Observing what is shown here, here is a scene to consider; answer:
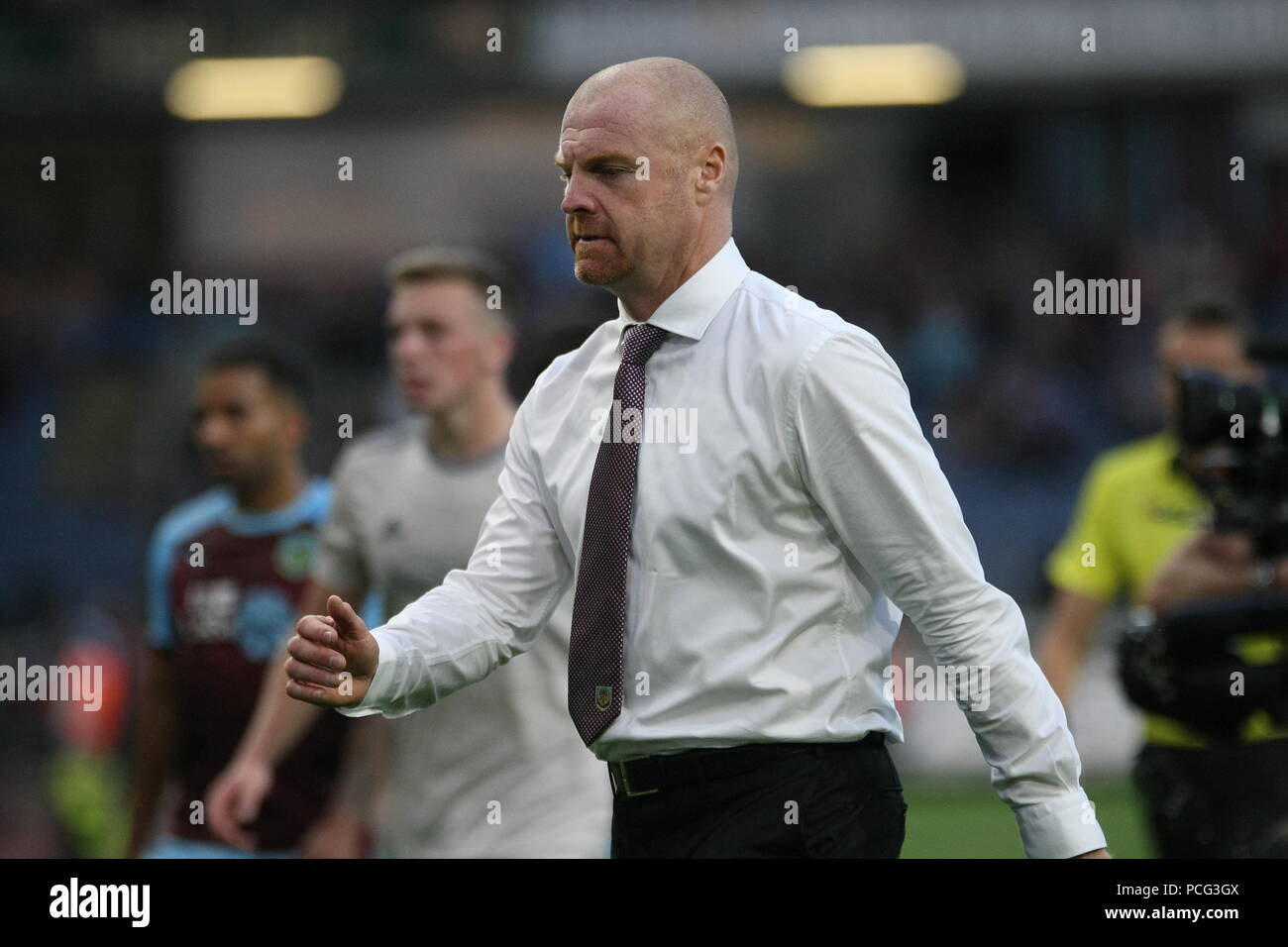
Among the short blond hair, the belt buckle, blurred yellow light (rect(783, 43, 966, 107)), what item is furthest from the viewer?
blurred yellow light (rect(783, 43, 966, 107))

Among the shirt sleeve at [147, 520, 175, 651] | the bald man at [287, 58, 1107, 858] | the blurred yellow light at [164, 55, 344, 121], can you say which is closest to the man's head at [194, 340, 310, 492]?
the shirt sleeve at [147, 520, 175, 651]

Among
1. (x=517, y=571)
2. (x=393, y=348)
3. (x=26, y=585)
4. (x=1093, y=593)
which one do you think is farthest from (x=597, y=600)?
(x=26, y=585)

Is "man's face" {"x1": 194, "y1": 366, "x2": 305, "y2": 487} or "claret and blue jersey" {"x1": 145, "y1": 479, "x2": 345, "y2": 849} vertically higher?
"man's face" {"x1": 194, "y1": 366, "x2": 305, "y2": 487}

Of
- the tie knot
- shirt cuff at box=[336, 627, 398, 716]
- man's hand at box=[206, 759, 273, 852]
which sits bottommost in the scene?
man's hand at box=[206, 759, 273, 852]

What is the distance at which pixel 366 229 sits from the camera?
19.5 meters

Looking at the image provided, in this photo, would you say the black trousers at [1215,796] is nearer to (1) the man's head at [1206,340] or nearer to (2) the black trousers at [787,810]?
(1) the man's head at [1206,340]

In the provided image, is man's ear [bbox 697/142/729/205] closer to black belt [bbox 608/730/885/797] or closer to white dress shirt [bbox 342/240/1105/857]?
white dress shirt [bbox 342/240/1105/857]

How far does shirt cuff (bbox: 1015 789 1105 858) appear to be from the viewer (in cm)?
294

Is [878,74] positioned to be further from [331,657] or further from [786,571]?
[331,657]

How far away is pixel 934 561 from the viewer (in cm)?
297

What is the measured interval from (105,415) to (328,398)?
235 centimetres

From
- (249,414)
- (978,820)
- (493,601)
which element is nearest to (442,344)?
(249,414)

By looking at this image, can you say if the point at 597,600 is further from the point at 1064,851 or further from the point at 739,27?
the point at 739,27

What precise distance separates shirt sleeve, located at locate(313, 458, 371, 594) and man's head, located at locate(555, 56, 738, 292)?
2.02 meters
